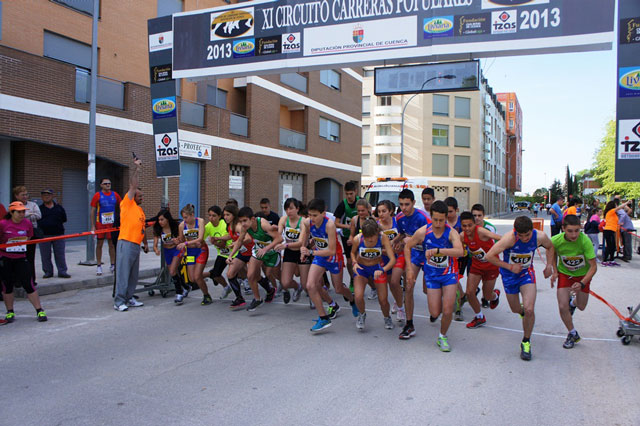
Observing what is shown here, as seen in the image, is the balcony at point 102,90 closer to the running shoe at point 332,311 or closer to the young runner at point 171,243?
the young runner at point 171,243

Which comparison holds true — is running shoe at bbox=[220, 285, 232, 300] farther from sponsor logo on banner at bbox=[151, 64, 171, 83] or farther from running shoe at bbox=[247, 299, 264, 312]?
sponsor logo on banner at bbox=[151, 64, 171, 83]

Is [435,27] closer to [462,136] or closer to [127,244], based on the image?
[127,244]

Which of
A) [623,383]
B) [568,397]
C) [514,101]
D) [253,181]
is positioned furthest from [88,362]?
[514,101]

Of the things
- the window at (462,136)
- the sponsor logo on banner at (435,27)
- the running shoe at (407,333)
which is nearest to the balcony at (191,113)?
the sponsor logo on banner at (435,27)

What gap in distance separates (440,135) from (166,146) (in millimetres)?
50150

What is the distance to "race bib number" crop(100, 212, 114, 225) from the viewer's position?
11148mm

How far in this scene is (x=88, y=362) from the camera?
17.5 ft

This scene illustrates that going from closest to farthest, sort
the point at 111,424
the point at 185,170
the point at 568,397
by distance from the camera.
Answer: the point at 111,424, the point at 568,397, the point at 185,170

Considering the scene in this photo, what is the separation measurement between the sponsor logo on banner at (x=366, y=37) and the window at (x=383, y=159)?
44.8 m

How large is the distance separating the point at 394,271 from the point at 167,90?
7823 millimetres

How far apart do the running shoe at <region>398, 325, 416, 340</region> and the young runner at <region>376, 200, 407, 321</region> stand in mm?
613

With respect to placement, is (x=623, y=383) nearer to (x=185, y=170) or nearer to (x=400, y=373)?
(x=400, y=373)

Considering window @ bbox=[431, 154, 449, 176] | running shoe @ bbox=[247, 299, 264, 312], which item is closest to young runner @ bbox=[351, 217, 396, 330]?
running shoe @ bbox=[247, 299, 264, 312]

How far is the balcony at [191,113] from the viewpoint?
1972 centimetres
